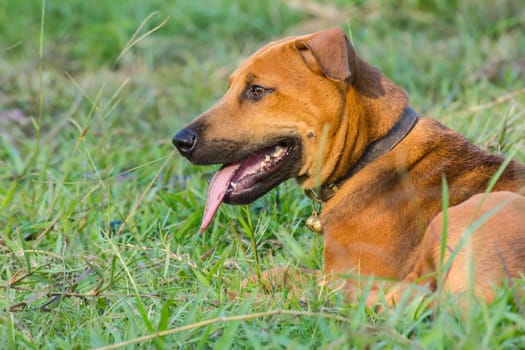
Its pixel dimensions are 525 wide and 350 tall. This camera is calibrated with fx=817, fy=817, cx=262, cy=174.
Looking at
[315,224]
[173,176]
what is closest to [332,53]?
[315,224]

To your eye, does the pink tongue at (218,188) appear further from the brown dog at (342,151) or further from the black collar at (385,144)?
the black collar at (385,144)

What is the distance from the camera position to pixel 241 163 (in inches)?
169

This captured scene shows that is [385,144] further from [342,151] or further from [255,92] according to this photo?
[255,92]

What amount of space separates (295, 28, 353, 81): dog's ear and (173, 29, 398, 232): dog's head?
2.2 inches

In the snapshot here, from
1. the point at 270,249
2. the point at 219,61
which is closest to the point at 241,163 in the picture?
the point at 270,249

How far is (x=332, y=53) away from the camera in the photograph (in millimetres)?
3877

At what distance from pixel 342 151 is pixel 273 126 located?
0.37 metres

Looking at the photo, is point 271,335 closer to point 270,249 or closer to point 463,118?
point 270,249

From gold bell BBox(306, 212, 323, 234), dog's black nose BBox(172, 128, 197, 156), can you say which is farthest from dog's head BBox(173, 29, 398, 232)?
gold bell BBox(306, 212, 323, 234)

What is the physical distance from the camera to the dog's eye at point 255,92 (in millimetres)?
4207

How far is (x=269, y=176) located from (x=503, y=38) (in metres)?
4.67

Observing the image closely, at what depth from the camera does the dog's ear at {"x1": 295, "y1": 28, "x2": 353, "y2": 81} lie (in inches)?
151

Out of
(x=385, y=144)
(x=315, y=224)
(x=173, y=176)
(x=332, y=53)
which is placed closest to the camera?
(x=332, y=53)

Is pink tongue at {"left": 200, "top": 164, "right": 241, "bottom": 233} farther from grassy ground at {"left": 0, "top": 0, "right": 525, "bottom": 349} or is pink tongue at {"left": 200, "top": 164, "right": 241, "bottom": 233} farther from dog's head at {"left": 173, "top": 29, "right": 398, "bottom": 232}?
grassy ground at {"left": 0, "top": 0, "right": 525, "bottom": 349}
